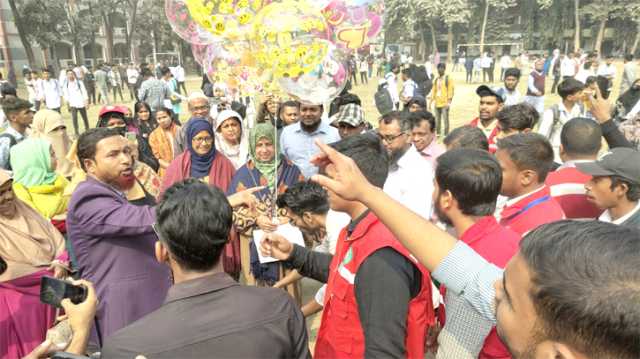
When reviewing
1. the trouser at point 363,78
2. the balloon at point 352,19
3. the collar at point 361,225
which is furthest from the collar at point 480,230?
the trouser at point 363,78

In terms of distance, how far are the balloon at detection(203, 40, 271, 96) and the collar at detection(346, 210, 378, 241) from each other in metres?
1.95

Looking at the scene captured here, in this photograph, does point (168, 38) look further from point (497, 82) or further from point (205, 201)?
point (205, 201)

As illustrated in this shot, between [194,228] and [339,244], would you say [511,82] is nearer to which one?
[339,244]

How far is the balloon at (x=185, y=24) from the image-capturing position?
3705mm

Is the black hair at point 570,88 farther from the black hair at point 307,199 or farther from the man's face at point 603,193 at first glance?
the black hair at point 307,199

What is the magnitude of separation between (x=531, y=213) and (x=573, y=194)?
3.34 ft

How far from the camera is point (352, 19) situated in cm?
326

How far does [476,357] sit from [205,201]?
117 cm

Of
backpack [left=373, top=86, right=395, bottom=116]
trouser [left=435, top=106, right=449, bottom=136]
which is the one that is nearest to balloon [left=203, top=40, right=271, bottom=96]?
backpack [left=373, top=86, right=395, bottom=116]

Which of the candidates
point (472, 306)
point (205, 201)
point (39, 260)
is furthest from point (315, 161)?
point (39, 260)

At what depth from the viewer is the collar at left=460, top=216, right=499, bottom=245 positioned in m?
1.79

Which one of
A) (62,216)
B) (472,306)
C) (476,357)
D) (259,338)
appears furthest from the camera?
(62,216)

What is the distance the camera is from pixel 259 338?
4.50 ft

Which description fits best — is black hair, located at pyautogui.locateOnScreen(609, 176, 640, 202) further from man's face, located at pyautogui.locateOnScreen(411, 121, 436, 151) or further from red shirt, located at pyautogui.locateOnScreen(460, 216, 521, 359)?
man's face, located at pyautogui.locateOnScreen(411, 121, 436, 151)
